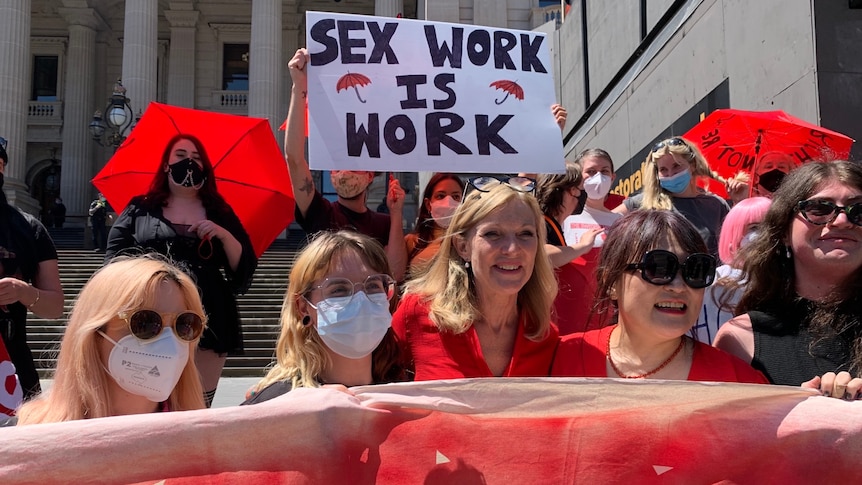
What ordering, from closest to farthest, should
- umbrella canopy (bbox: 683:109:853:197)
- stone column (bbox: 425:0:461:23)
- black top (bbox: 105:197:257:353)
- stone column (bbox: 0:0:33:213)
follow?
black top (bbox: 105:197:257:353) < umbrella canopy (bbox: 683:109:853:197) < stone column (bbox: 425:0:461:23) < stone column (bbox: 0:0:33:213)

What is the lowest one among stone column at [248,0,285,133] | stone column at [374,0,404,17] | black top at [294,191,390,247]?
black top at [294,191,390,247]

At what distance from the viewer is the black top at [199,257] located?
12.7 ft

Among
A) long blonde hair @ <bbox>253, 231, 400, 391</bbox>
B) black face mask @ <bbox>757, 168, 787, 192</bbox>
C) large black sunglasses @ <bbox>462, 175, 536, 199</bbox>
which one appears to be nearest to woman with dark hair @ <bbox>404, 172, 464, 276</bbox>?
large black sunglasses @ <bbox>462, 175, 536, 199</bbox>

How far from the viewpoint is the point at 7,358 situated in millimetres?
3266

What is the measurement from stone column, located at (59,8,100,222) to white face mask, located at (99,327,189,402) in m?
35.3

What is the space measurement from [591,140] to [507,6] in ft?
26.9

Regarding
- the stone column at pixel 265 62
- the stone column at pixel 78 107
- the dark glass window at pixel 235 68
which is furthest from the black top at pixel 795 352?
the dark glass window at pixel 235 68

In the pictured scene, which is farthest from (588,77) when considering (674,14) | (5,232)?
(5,232)

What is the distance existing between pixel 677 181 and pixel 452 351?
2.58m

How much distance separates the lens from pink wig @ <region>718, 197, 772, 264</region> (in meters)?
3.63

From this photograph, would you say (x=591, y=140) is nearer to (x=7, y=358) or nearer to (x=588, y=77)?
(x=588, y=77)

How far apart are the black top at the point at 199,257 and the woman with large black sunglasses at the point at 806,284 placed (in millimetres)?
2368

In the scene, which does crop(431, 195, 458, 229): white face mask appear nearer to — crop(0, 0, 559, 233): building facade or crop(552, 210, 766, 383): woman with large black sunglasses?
crop(552, 210, 766, 383): woman with large black sunglasses

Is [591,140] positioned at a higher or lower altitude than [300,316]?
higher
